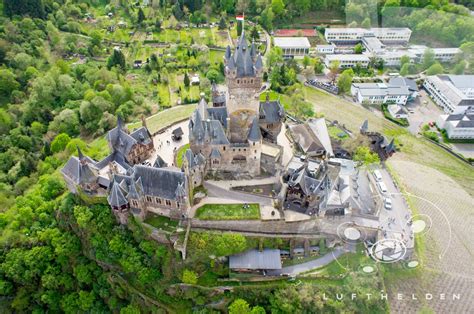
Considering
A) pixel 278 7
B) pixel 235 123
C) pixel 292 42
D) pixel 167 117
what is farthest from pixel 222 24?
pixel 235 123

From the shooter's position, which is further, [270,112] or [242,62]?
[270,112]

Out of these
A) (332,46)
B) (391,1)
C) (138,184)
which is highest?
(391,1)

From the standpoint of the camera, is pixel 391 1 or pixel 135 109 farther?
pixel 391 1

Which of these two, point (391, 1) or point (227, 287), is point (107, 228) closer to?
point (227, 287)

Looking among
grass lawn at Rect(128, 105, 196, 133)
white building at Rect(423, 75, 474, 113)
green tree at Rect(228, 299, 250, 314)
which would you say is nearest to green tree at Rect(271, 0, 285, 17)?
white building at Rect(423, 75, 474, 113)

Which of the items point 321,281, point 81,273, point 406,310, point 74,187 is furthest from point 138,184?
point 406,310

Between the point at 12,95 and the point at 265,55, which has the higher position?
the point at 265,55

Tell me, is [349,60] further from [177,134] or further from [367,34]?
[177,134]
